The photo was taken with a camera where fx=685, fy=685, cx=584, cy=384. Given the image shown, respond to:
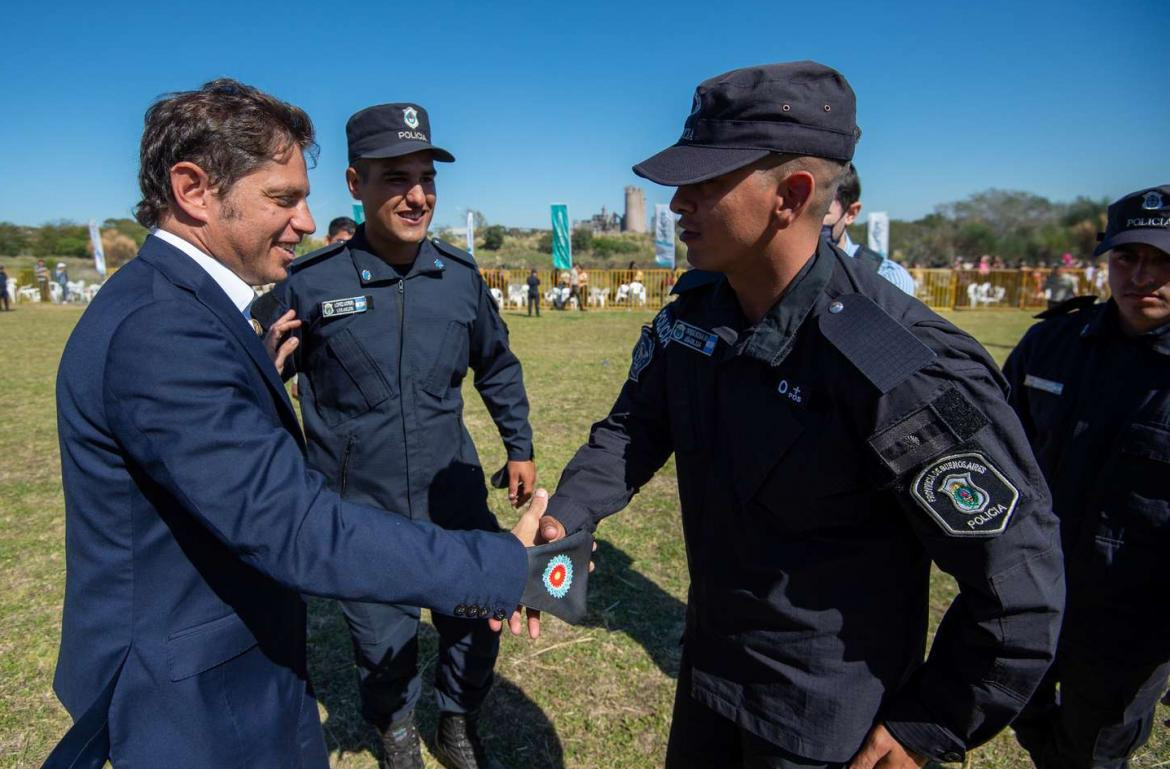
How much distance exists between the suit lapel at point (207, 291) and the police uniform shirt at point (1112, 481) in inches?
108

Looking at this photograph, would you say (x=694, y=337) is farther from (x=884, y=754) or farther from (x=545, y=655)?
(x=545, y=655)

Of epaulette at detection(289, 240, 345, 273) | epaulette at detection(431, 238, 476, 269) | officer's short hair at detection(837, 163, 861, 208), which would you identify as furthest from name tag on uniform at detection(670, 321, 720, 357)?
officer's short hair at detection(837, 163, 861, 208)

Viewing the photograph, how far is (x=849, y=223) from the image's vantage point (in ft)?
14.0

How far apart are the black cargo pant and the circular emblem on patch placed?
74.9 inches

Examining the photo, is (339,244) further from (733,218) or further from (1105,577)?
(1105,577)

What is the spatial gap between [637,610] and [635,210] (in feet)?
278

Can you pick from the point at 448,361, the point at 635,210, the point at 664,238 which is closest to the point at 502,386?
the point at 448,361

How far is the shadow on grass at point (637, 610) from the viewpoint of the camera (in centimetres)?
381

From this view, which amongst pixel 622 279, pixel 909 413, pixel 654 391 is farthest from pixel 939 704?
pixel 622 279

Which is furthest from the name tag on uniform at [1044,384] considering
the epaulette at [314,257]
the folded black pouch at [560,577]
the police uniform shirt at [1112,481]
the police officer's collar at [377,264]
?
the epaulette at [314,257]

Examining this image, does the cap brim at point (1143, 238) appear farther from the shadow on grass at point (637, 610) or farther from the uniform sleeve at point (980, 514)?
the shadow on grass at point (637, 610)

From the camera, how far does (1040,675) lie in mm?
1355

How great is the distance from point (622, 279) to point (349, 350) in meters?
24.0

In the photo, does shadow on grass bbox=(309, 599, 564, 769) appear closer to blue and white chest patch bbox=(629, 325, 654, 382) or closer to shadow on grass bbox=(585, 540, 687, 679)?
Answer: shadow on grass bbox=(585, 540, 687, 679)
